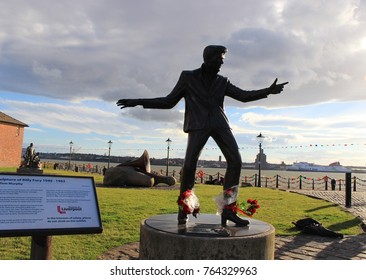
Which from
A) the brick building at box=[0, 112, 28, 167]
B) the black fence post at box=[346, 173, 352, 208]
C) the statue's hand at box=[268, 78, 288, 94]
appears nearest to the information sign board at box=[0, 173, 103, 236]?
the statue's hand at box=[268, 78, 288, 94]

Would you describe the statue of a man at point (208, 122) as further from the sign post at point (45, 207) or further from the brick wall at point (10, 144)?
the brick wall at point (10, 144)

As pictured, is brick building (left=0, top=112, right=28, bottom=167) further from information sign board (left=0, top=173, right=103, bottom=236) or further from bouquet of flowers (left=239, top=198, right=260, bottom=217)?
bouquet of flowers (left=239, top=198, right=260, bottom=217)

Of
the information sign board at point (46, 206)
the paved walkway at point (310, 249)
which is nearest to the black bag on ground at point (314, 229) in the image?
the paved walkway at point (310, 249)

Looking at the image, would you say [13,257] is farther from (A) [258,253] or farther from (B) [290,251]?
(B) [290,251]

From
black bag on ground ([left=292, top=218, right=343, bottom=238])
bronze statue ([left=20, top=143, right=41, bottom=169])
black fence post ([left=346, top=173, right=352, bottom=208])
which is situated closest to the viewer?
black bag on ground ([left=292, top=218, right=343, bottom=238])

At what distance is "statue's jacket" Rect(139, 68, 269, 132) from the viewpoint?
4.54m

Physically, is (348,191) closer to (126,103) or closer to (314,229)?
(314,229)

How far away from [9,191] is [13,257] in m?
2.24

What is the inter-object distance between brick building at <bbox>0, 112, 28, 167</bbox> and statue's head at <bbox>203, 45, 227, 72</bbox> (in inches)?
1562

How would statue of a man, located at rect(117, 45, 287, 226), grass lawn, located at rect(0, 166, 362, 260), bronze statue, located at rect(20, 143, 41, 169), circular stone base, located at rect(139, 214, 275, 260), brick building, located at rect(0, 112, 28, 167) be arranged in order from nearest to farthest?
circular stone base, located at rect(139, 214, 275, 260), statue of a man, located at rect(117, 45, 287, 226), grass lawn, located at rect(0, 166, 362, 260), bronze statue, located at rect(20, 143, 41, 169), brick building, located at rect(0, 112, 28, 167)

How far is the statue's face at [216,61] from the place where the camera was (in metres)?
4.50

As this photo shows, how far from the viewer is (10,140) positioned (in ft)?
132

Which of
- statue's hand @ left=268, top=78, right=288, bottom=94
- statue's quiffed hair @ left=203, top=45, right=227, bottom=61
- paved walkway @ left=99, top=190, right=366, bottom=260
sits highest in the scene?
statue's quiffed hair @ left=203, top=45, right=227, bottom=61

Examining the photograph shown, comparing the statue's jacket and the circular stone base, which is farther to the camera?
the statue's jacket
